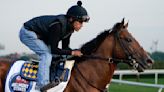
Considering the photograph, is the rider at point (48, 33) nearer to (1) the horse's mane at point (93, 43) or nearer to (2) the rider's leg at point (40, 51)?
(2) the rider's leg at point (40, 51)

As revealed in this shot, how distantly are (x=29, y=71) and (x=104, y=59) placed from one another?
3.77 feet

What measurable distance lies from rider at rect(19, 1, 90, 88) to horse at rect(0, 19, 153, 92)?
10.0 inches

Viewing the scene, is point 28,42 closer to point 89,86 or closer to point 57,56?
point 57,56

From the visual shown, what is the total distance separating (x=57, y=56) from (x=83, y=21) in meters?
0.67

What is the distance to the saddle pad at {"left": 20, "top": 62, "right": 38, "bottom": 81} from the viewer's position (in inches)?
303

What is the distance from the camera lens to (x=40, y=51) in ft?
24.6

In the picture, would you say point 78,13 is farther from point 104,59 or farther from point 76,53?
point 104,59

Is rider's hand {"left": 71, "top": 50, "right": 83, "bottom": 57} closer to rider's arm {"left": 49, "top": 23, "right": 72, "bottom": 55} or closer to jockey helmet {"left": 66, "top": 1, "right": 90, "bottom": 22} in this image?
rider's arm {"left": 49, "top": 23, "right": 72, "bottom": 55}

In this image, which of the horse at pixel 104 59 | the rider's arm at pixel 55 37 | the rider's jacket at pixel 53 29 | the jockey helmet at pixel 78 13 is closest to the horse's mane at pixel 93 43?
the horse at pixel 104 59

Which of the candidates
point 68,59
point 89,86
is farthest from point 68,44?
point 89,86

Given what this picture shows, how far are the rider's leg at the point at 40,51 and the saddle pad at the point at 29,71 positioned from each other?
0.64 feet

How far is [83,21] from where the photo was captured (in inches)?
296

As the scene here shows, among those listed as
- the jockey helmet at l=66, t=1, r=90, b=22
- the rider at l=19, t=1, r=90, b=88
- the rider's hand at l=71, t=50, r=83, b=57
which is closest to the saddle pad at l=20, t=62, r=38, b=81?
the rider at l=19, t=1, r=90, b=88

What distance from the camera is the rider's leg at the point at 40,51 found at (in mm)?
7402
